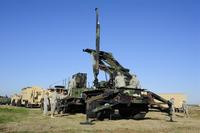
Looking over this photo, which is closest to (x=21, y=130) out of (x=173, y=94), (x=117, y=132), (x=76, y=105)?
(x=117, y=132)

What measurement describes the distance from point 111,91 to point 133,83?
4.24m

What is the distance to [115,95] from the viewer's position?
2136 cm

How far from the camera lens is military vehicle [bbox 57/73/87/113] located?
27.8 m

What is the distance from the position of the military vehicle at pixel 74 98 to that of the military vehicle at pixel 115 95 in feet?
5.80

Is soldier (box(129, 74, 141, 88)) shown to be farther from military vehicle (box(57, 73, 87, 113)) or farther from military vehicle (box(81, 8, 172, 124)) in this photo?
military vehicle (box(57, 73, 87, 113))

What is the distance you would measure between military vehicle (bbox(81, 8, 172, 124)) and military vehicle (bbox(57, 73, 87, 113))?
5.80 feet

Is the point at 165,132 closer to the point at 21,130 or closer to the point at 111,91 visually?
the point at 21,130

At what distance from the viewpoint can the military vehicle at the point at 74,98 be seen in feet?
91.1

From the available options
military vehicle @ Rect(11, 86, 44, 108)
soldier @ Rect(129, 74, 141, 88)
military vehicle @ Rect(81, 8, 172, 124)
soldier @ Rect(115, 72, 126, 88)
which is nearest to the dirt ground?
military vehicle @ Rect(81, 8, 172, 124)

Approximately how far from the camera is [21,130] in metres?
14.2

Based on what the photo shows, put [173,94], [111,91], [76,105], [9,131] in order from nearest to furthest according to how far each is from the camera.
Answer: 1. [9,131]
2. [111,91]
3. [76,105]
4. [173,94]

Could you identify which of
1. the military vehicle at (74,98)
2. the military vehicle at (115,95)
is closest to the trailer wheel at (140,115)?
the military vehicle at (115,95)

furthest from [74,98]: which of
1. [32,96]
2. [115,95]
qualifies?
[32,96]

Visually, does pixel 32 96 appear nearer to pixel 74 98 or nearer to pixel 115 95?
pixel 74 98
